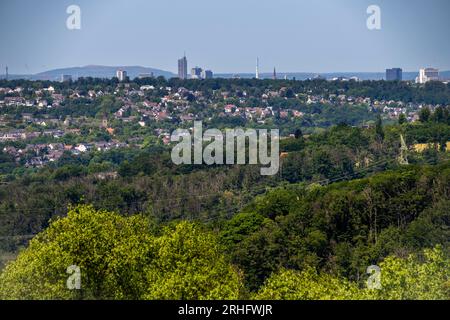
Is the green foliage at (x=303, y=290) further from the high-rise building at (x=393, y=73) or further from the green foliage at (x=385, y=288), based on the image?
the high-rise building at (x=393, y=73)

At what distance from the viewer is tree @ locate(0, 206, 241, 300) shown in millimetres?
18562

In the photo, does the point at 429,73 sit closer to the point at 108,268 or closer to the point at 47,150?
the point at 47,150

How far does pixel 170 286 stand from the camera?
18.4 metres

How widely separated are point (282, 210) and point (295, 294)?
68.5 feet

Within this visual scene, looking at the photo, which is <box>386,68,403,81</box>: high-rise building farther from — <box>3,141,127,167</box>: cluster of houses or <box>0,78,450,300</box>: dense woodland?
<box>0,78,450,300</box>: dense woodland

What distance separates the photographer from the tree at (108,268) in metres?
18.6

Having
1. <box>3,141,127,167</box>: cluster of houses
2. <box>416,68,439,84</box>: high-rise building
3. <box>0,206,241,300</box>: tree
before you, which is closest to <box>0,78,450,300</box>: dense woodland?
<box>0,206,241,300</box>: tree

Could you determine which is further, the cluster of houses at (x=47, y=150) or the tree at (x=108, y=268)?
the cluster of houses at (x=47, y=150)

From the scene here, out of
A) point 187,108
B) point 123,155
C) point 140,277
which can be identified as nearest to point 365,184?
point 140,277

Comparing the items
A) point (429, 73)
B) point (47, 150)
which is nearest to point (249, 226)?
point (47, 150)

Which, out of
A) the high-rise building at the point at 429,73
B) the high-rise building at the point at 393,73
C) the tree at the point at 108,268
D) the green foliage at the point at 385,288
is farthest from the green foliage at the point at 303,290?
the high-rise building at the point at 393,73

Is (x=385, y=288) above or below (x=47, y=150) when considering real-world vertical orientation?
above

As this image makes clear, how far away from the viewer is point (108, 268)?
1944 centimetres
